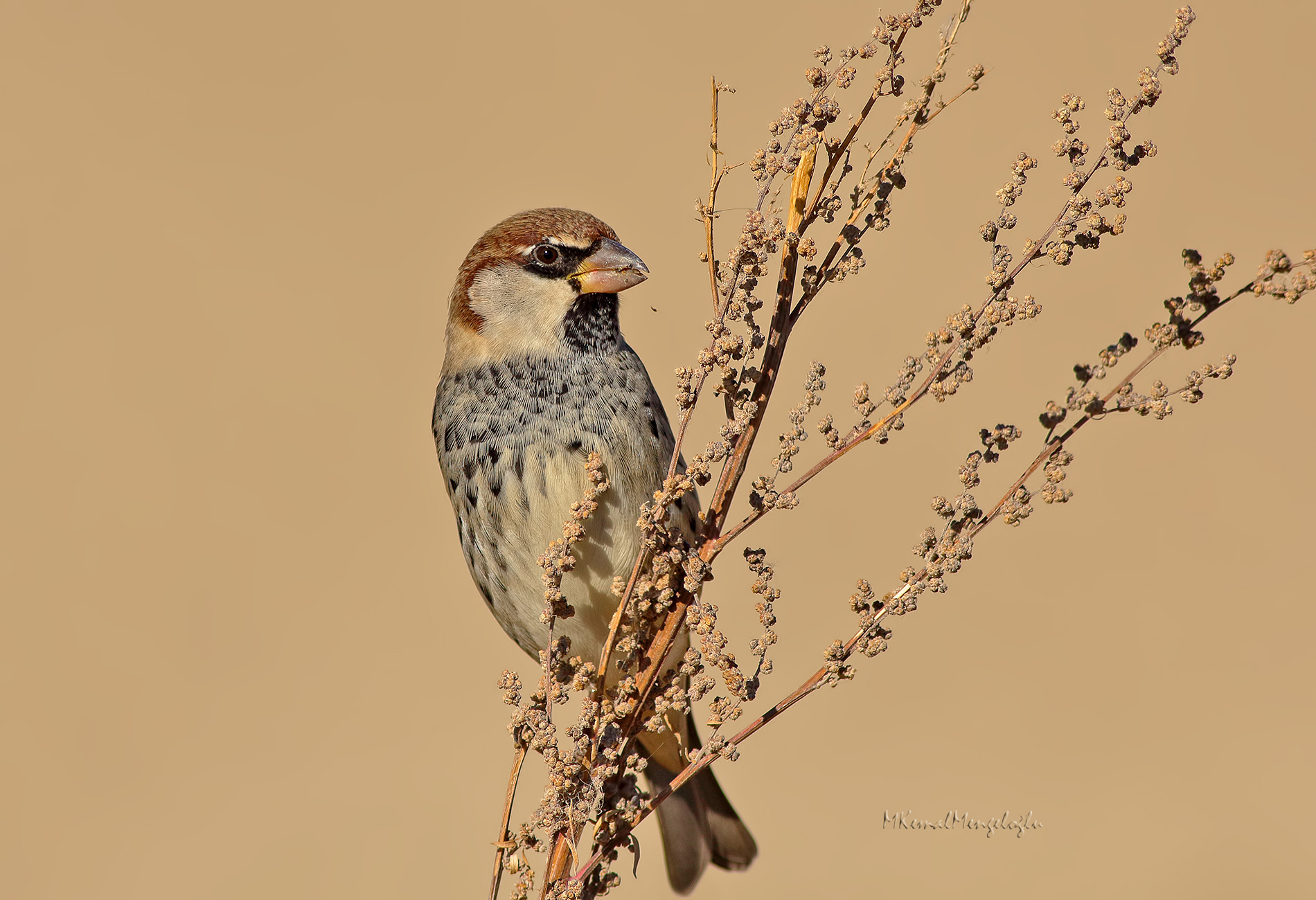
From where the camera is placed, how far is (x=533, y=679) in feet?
9.67

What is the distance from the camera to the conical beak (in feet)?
6.89

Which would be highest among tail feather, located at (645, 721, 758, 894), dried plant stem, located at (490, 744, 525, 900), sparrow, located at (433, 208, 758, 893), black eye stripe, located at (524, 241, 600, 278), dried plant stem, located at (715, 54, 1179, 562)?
black eye stripe, located at (524, 241, 600, 278)

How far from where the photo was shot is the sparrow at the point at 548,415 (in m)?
2.13

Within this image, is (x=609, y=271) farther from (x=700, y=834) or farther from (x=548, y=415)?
(x=700, y=834)

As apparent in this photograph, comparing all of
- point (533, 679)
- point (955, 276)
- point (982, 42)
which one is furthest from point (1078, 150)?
point (982, 42)

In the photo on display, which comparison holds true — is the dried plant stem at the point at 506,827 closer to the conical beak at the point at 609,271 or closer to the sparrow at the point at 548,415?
the sparrow at the point at 548,415

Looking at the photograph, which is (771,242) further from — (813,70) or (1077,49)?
(1077,49)

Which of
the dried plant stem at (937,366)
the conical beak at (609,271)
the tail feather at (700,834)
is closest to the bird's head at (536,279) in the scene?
the conical beak at (609,271)

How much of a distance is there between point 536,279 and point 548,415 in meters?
0.28

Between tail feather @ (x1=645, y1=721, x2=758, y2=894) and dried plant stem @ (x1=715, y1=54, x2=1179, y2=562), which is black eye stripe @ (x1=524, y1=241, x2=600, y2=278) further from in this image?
tail feather @ (x1=645, y1=721, x2=758, y2=894)

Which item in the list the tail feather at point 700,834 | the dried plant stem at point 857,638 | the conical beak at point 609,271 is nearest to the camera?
the dried plant stem at point 857,638

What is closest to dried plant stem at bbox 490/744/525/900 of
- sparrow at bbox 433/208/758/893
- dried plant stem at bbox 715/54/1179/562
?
dried plant stem at bbox 715/54/1179/562

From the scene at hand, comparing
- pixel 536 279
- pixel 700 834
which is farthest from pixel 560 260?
pixel 700 834

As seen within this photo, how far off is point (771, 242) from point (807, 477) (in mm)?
285
